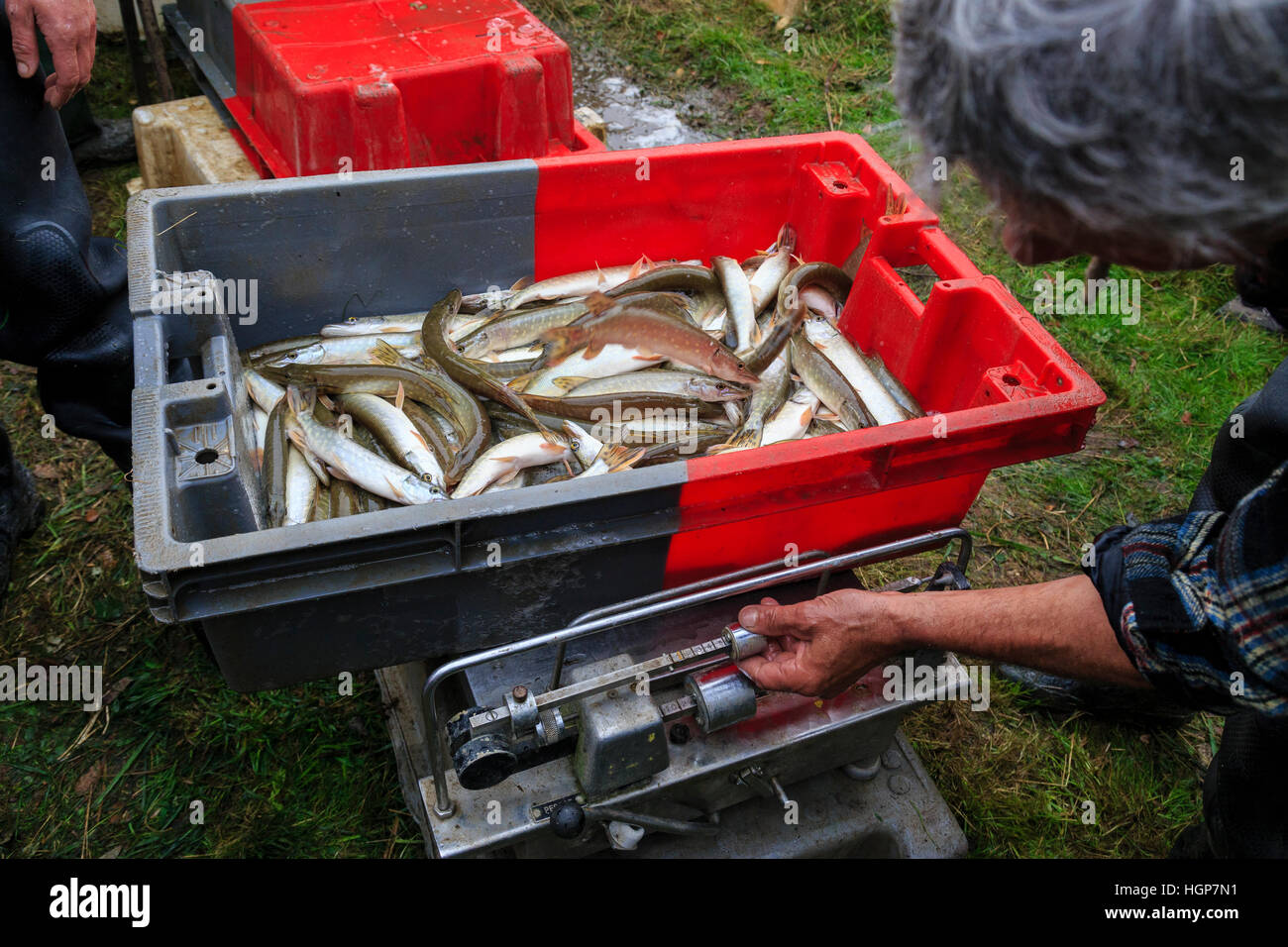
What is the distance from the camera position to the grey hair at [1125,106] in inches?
38.7

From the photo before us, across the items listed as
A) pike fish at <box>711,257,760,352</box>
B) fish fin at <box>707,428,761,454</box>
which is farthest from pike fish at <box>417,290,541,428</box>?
pike fish at <box>711,257,760,352</box>

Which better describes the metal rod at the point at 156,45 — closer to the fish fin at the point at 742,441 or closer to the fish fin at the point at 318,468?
the fish fin at the point at 318,468

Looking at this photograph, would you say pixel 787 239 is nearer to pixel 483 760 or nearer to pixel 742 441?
pixel 742 441

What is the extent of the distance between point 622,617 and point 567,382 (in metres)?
1.00

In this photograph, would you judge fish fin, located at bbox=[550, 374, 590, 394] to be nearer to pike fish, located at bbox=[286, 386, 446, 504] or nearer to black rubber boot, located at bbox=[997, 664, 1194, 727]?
pike fish, located at bbox=[286, 386, 446, 504]

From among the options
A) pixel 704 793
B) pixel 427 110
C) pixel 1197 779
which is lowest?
pixel 1197 779

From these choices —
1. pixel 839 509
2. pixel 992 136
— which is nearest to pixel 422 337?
pixel 839 509

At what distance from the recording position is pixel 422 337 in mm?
2613

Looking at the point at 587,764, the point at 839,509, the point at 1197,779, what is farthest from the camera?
the point at 1197,779

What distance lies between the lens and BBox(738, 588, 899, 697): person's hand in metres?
1.82

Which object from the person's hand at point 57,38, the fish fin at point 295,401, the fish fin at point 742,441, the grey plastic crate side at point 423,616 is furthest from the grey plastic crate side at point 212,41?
the grey plastic crate side at point 423,616

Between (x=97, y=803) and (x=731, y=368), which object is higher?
(x=731, y=368)

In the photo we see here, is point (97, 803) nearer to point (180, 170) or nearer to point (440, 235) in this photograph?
point (440, 235)
